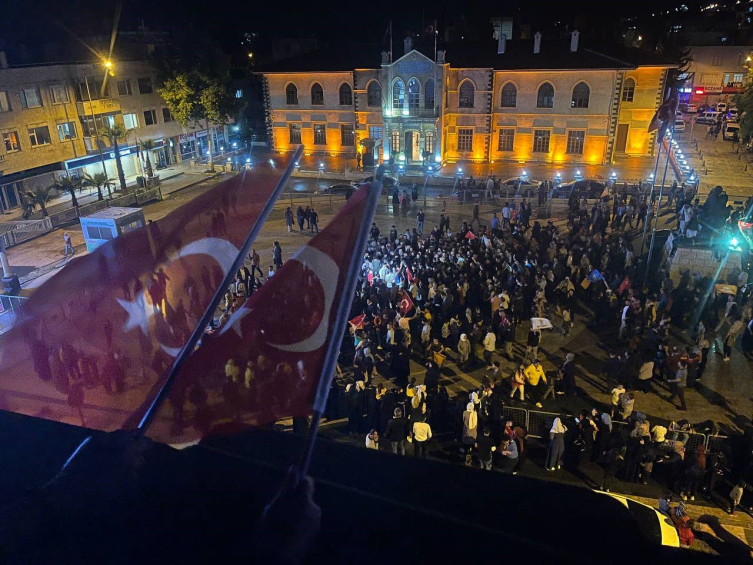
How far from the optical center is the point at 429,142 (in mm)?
40031

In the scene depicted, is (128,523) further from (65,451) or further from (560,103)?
(560,103)

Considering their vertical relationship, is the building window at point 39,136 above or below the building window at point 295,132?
above

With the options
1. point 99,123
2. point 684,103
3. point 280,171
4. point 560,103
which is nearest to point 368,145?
point 560,103

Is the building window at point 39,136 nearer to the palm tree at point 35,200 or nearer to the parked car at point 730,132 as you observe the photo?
the palm tree at point 35,200

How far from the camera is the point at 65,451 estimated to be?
545 centimetres

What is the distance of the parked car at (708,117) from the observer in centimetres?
5920

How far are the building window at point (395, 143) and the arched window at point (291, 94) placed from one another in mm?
9364

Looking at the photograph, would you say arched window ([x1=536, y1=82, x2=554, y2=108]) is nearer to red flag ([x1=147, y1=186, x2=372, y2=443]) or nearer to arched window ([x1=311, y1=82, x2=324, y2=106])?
arched window ([x1=311, y1=82, x2=324, y2=106])

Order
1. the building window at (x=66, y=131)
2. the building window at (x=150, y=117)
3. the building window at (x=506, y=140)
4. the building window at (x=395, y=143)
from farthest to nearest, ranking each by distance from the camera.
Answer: the building window at (x=395, y=143), the building window at (x=506, y=140), the building window at (x=150, y=117), the building window at (x=66, y=131)

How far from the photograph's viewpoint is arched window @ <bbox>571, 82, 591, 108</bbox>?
123ft

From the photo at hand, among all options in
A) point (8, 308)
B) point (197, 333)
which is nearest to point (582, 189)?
point (8, 308)

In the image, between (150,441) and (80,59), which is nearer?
(150,441)

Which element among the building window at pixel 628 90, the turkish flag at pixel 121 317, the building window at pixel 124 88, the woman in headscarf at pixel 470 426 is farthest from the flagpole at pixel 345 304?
the building window at pixel 628 90

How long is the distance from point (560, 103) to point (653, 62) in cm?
681
